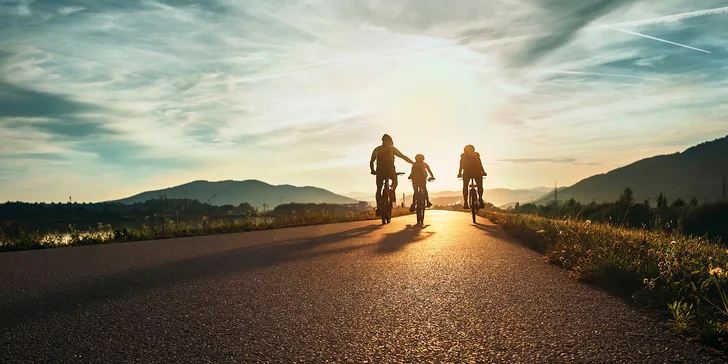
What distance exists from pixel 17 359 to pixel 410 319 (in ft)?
9.41

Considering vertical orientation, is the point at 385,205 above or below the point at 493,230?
above

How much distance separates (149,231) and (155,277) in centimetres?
809

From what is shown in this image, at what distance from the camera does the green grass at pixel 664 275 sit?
4328 mm

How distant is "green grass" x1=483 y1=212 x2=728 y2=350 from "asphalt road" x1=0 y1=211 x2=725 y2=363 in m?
0.25

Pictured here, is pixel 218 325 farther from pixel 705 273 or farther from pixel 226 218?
pixel 226 218

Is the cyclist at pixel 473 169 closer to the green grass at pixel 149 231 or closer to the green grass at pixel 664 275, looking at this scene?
the green grass at pixel 149 231

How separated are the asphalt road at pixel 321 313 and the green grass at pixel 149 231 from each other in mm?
3816

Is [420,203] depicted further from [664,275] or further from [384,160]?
[664,275]

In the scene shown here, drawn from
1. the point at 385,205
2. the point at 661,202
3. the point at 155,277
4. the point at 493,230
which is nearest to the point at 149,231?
the point at 385,205

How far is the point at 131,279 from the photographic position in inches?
281

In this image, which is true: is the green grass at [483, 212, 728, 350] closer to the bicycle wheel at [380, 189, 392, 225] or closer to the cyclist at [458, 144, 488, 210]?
the bicycle wheel at [380, 189, 392, 225]

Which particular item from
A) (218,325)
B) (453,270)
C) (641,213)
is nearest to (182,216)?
(453,270)

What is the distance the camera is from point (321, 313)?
4.98 m

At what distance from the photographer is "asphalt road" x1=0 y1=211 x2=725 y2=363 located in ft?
12.5
